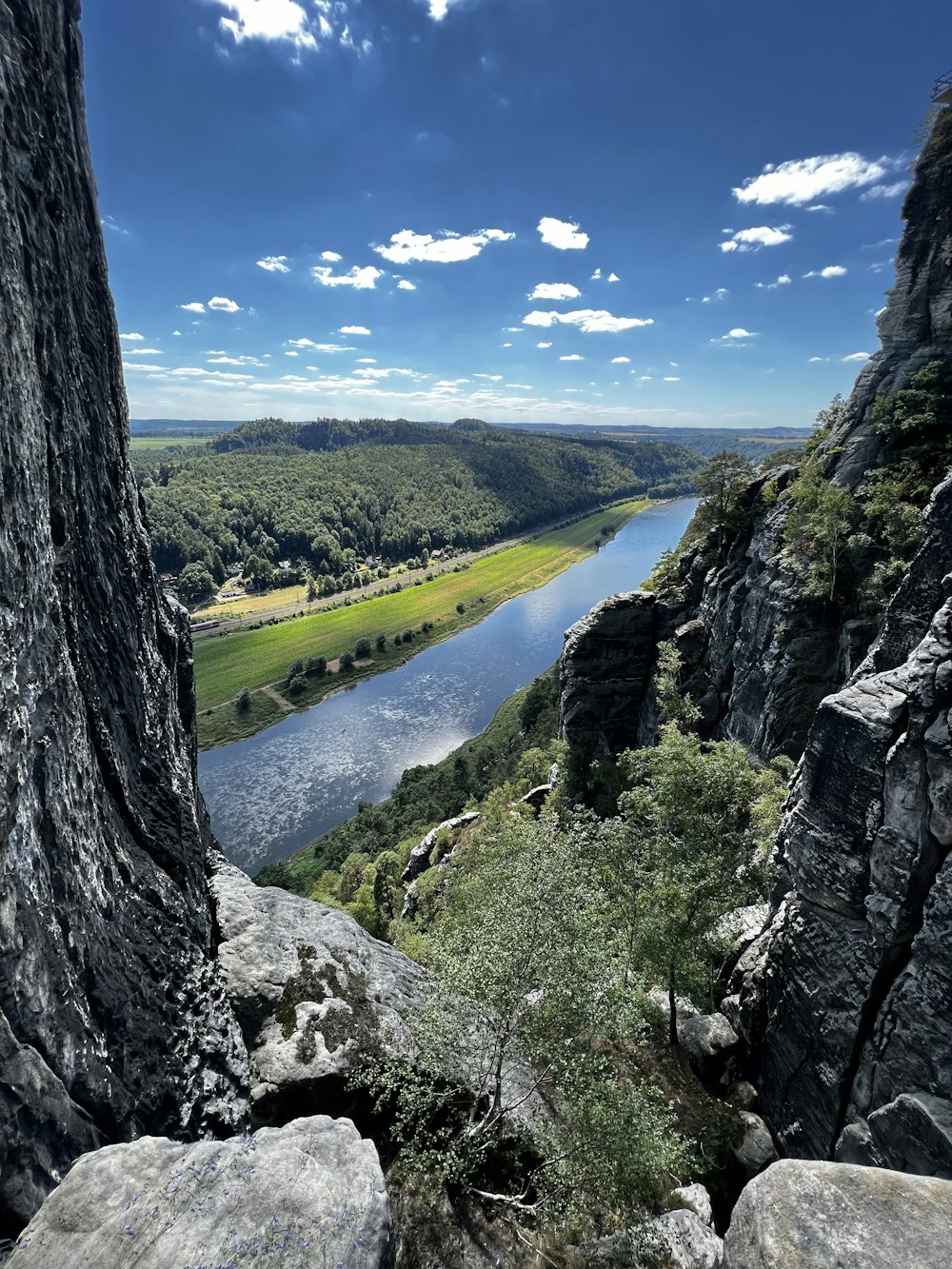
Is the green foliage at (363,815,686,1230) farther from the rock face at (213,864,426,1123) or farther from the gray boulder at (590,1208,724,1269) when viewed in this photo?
the rock face at (213,864,426,1123)

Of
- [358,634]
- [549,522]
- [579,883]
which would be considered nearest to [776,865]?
[579,883]

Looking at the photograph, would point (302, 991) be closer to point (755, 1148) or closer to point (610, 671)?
point (755, 1148)

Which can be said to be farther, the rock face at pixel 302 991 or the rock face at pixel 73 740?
the rock face at pixel 302 991

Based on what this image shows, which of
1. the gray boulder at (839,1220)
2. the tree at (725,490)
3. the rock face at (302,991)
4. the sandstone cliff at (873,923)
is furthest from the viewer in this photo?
the tree at (725,490)

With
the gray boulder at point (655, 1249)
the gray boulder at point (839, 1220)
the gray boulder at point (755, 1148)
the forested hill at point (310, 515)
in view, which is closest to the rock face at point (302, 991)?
the gray boulder at point (655, 1249)

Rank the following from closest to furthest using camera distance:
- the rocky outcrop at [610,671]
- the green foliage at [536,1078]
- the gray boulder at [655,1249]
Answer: the gray boulder at [655,1249]
the green foliage at [536,1078]
the rocky outcrop at [610,671]

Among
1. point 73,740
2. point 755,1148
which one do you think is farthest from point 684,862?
point 73,740

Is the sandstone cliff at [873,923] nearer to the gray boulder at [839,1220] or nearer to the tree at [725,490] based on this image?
the gray boulder at [839,1220]
